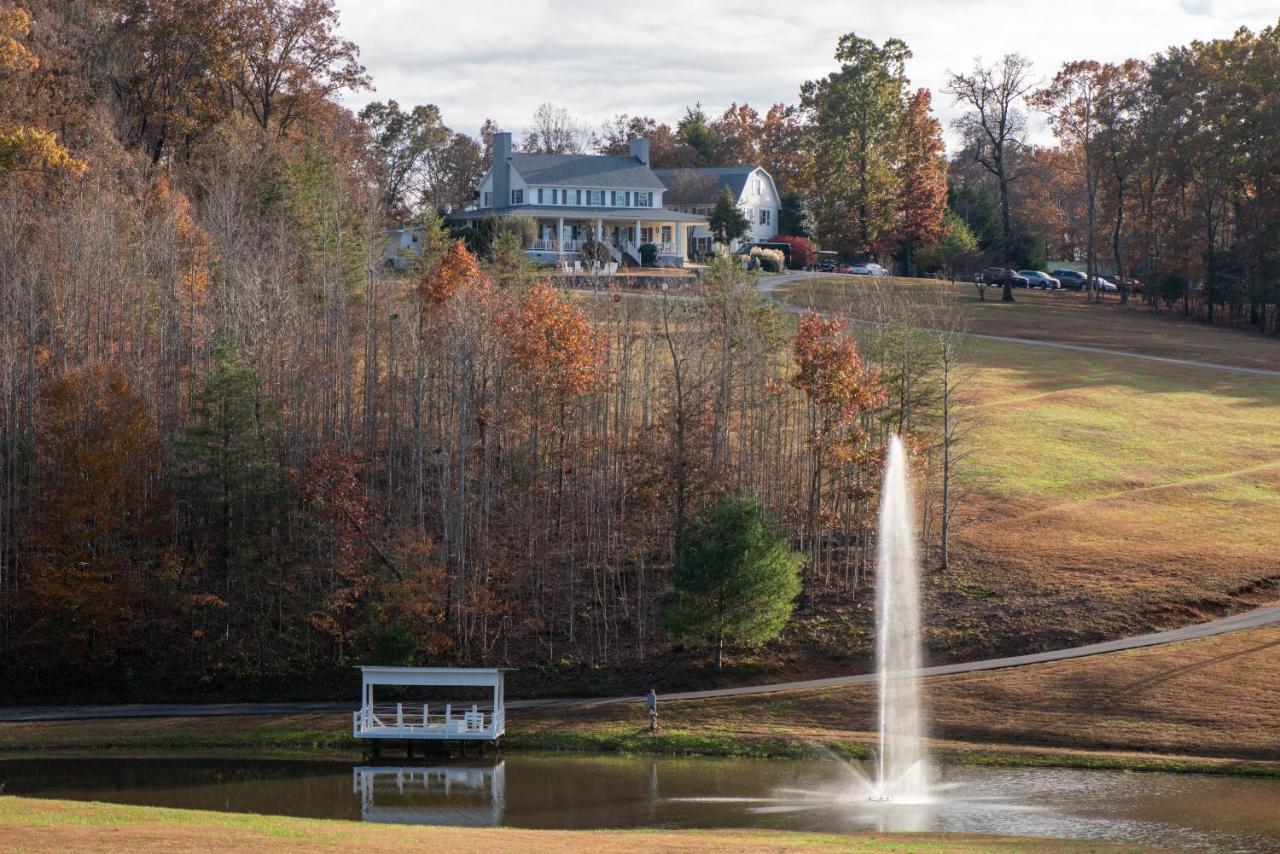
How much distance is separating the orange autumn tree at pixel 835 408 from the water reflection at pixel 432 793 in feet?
58.6

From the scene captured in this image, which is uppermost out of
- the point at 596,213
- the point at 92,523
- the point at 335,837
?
the point at 596,213

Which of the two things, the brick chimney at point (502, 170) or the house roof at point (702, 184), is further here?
the house roof at point (702, 184)

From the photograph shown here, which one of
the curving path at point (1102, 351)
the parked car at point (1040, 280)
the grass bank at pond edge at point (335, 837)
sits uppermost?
the parked car at point (1040, 280)

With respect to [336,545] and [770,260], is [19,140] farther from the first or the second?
[770,260]

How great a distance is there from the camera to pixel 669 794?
30.5 m

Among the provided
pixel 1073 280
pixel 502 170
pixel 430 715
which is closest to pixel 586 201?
pixel 502 170

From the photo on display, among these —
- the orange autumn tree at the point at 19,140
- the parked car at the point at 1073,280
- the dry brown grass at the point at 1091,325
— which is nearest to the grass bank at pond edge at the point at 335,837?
the orange autumn tree at the point at 19,140

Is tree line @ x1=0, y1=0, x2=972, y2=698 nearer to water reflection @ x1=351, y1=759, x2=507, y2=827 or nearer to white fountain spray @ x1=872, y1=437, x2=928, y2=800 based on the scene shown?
white fountain spray @ x1=872, y1=437, x2=928, y2=800

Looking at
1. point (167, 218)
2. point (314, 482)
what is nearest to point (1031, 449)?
point (314, 482)

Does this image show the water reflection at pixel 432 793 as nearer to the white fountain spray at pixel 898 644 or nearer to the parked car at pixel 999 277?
the white fountain spray at pixel 898 644

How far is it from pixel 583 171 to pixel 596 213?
643 centimetres

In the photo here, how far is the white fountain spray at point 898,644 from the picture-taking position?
32.9 metres

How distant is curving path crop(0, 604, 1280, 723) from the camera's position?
4041cm

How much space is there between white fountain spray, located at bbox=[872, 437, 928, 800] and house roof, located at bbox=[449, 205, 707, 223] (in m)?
50.9
